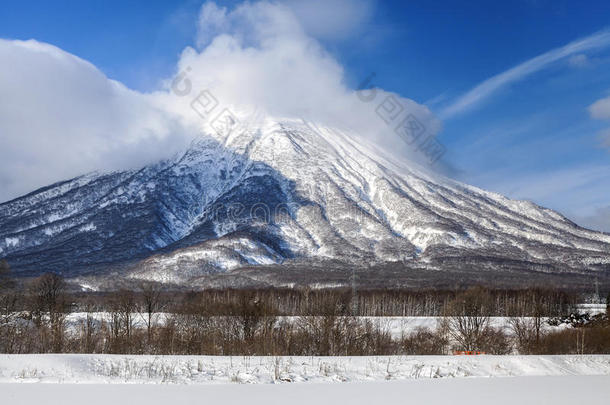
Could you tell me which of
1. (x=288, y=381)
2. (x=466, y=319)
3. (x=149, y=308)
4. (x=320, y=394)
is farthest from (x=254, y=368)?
(x=466, y=319)

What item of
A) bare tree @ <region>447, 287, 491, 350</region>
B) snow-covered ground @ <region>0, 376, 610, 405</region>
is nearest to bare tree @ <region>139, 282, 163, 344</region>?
snow-covered ground @ <region>0, 376, 610, 405</region>

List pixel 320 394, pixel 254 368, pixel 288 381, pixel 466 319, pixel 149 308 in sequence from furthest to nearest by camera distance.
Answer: pixel 466 319, pixel 149 308, pixel 254 368, pixel 288 381, pixel 320 394

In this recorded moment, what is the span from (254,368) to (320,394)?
15.6 ft

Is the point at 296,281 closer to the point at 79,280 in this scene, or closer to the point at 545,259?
the point at 79,280

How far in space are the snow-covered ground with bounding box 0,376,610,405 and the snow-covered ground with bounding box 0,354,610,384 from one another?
1734mm

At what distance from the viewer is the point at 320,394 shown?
12.2m

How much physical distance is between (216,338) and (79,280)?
157 metres

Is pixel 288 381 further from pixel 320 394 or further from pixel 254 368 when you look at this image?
pixel 320 394

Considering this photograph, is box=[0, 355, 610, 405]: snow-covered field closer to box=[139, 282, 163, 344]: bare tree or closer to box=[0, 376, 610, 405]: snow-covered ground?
box=[0, 376, 610, 405]: snow-covered ground

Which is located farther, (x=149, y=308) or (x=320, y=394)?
(x=149, y=308)

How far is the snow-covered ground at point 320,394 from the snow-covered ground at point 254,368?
5.69 ft

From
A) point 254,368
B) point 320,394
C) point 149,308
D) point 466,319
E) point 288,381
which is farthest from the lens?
point 466,319

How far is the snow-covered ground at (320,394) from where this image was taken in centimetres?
1119

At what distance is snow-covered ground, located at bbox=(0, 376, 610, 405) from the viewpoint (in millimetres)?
11188
